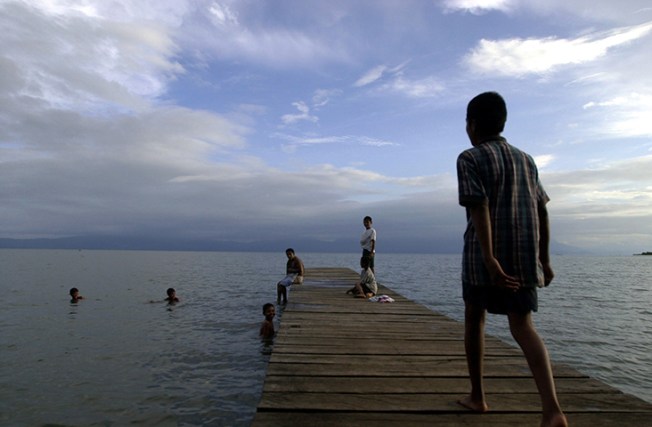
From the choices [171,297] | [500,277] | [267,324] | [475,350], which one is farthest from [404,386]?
[171,297]

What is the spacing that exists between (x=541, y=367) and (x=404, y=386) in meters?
1.48

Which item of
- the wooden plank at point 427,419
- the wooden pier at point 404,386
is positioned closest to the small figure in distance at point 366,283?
the wooden pier at point 404,386

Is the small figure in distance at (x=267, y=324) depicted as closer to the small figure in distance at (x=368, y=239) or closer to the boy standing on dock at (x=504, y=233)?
the small figure in distance at (x=368, y=239)

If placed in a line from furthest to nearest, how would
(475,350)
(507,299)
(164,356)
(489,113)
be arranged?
(164,356), (475,350), (489,113), (507,299)

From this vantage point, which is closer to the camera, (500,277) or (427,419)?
(500,277)

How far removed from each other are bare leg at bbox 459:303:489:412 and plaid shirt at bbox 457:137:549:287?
1.12 feet

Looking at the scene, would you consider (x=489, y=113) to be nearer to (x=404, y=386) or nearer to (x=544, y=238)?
(x=544, y=238)

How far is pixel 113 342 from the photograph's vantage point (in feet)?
32.9

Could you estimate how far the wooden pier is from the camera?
2.86 metres

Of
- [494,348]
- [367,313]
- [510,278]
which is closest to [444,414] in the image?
[510,278]

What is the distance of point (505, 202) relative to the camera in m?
2.44

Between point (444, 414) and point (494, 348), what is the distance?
240 centimetres

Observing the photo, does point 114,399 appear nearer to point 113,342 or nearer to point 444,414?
point 113,342

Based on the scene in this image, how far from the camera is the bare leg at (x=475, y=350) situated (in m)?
2.73
